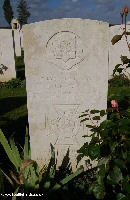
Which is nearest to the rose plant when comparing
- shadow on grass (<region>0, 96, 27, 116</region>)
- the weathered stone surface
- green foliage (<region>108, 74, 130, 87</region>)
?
shadow on grass (<region>0, 96, 27, 116</region>)

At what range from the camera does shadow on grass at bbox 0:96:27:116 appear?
19.8 ft

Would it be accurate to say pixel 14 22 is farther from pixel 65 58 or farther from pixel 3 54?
pixel 65 58

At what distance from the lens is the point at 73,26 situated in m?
2.59

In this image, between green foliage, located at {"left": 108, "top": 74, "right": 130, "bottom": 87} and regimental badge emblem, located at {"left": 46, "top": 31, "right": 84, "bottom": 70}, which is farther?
green foliage, located at {"left": 108, "top": 74, "right": 130, "bottom": 87}

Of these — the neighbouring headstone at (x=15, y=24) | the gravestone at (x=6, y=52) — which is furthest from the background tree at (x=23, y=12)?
the gravestone at (x=6, y=52)

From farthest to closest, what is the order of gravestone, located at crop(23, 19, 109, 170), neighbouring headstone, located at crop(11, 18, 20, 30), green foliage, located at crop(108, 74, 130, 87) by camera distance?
neighbouring headstone, located at crop(11, 18, 20, 30), green foliage, located at crop(108, 74, 130, 87), gravestone, located at crop(23, 19, 109, 170)

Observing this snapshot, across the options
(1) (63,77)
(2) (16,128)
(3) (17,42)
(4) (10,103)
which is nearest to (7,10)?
(3) (17,42)

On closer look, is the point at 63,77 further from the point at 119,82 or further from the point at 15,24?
the point at 15,24

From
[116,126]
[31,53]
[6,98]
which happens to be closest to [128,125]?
[116,126]

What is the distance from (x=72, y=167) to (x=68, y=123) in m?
0.58

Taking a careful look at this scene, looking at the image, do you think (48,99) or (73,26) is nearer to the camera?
(73,26)

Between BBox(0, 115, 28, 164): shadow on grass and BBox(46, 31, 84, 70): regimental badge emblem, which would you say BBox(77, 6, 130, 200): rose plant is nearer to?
BBox(46, 31, 84, 70): regimental badge emblem

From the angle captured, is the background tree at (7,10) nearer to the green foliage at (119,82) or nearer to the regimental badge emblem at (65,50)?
the green foliage at (119,82)

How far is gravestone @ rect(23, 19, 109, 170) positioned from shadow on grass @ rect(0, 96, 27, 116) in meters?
2.96
